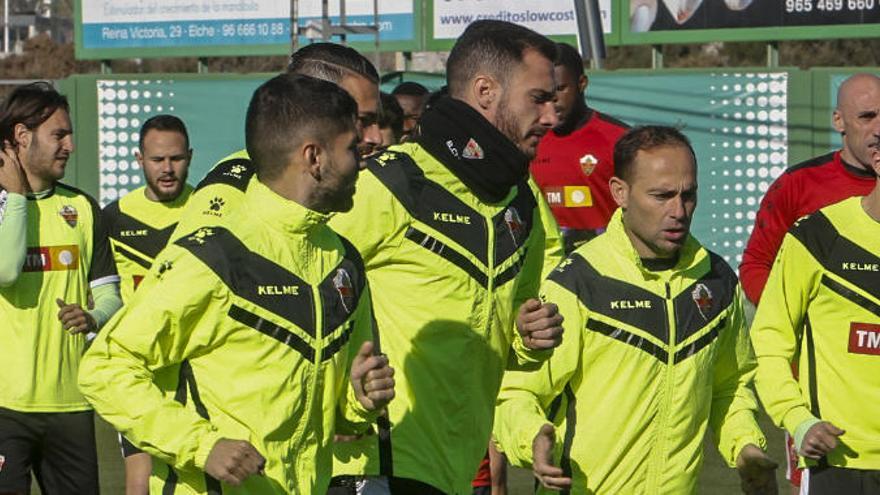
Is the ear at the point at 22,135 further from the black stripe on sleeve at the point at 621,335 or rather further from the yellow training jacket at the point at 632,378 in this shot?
the black stripe on sleeve at the point at 621,335

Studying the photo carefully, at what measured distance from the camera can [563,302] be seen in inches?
217

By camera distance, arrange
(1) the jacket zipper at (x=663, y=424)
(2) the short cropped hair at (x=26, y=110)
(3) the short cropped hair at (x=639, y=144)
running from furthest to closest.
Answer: (2) the short cropped hair at (x=26, y=110)
(3) the short cropped hair at (x=639, y=144)
(1) the jacket zipper at (x=663, y=424)

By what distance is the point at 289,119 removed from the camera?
4.57m

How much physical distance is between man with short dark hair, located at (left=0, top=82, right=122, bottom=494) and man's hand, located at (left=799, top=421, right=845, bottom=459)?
3234mm

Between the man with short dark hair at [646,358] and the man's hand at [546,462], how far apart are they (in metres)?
0.37

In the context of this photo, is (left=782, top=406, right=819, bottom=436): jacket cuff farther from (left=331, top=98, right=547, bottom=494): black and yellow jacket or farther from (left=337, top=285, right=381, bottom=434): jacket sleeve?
(left=337, top=285, right=381, bottom=434): jacket sleeve

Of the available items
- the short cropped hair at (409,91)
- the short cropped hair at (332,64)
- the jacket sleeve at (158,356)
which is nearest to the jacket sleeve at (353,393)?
the jacket sleeve at (158,356)

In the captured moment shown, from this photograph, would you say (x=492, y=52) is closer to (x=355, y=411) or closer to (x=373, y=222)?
(x=373, y=222)

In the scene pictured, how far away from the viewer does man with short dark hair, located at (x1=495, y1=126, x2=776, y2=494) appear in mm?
5492

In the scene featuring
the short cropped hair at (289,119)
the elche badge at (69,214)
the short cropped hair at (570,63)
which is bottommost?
the elche badge at (69,214)

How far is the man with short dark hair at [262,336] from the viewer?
14.1 feet

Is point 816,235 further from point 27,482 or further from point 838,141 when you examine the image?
point 838,141

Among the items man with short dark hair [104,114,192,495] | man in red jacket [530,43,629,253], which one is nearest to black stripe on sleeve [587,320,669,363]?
man in red jacket [530,43,629,253]

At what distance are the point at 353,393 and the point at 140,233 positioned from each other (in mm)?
5712
